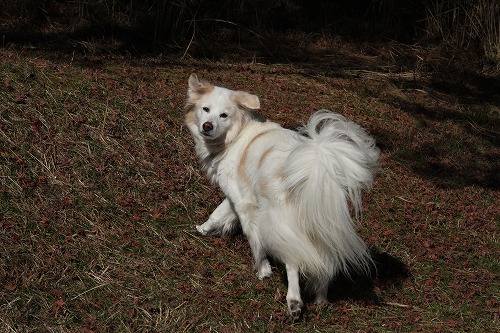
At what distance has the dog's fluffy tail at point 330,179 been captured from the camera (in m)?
4.68

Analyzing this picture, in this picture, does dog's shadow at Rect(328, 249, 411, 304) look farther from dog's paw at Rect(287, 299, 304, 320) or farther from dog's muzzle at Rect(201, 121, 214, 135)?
dog's muzzle at Rect(201, 121, 214, 135)

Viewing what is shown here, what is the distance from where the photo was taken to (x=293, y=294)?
5.25 meters

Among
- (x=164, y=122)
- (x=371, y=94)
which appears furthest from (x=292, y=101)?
(x=164, y=122)

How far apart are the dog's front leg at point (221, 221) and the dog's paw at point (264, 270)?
593mm

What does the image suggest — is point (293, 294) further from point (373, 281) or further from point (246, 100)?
point (246, 100)

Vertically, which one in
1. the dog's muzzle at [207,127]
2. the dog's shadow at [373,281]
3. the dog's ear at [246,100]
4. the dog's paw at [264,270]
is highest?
the dog's ear at [246,100]

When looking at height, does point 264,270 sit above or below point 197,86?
below

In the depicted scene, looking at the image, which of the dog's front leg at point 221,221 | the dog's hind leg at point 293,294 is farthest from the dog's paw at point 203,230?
the dog's hind leg at point 293,294

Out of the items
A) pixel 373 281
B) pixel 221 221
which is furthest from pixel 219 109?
pixel 373 281

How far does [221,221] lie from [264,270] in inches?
27.8

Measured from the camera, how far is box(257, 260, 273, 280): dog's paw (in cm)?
586

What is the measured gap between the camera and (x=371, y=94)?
10.4 meters

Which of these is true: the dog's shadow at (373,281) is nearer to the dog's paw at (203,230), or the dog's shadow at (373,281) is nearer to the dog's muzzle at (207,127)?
the dog's paw at (203,230)

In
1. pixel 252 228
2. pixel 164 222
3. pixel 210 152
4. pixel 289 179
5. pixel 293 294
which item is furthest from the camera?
pixel 164 222
